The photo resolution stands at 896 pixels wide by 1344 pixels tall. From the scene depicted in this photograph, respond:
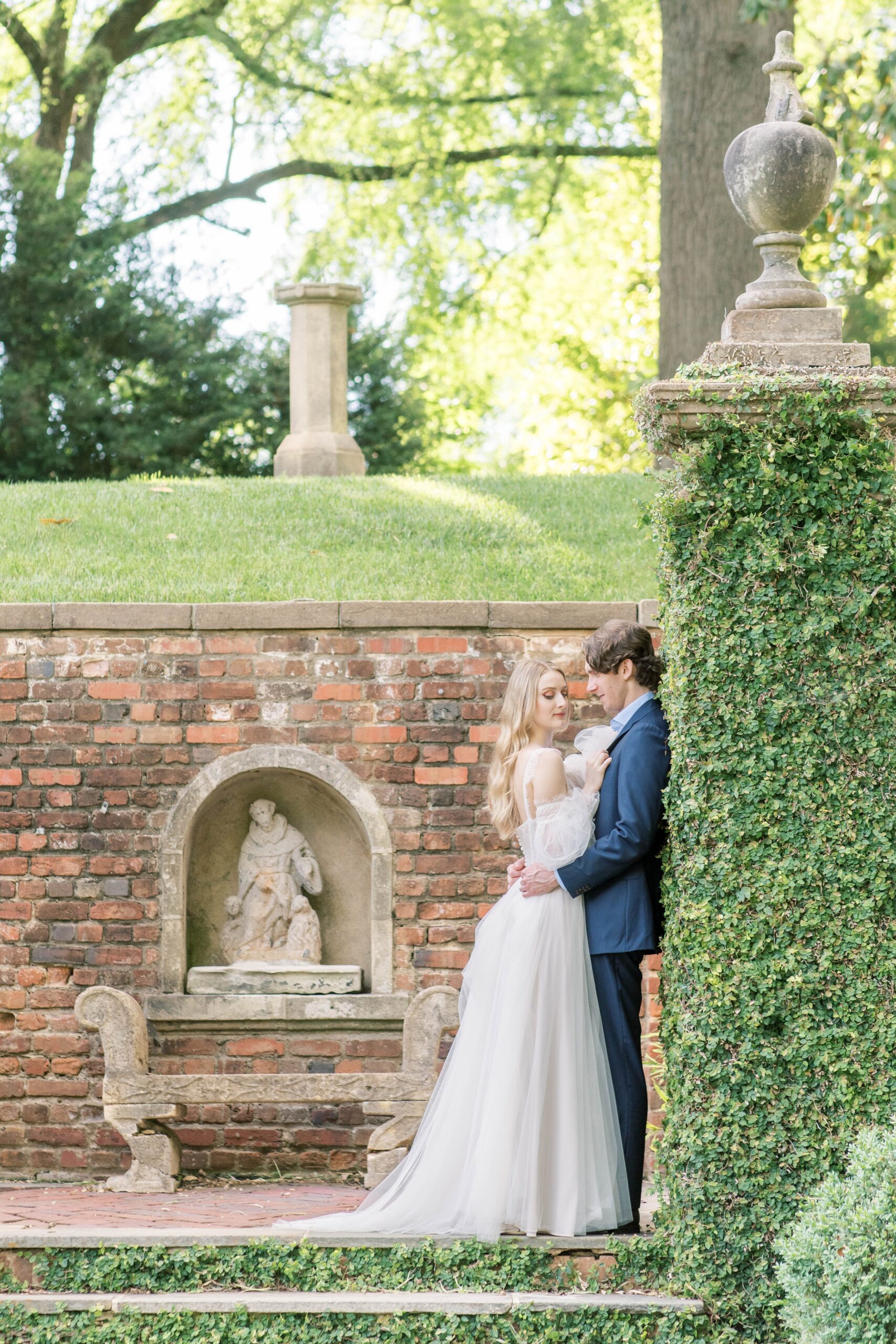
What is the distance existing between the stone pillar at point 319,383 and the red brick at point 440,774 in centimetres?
469

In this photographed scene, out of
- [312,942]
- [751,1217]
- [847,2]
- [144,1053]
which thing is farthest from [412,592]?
[847,2]

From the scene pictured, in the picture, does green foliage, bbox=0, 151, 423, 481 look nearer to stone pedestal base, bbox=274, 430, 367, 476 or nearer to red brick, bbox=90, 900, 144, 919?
stone pedestal base, bbox=274, 430, 367, 476

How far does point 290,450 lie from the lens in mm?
10898

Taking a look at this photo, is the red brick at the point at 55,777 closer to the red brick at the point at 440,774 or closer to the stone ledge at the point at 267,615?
the stone ledge at the point at 267,615

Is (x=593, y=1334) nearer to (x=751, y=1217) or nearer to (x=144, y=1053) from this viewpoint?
(x=751, y=1217)

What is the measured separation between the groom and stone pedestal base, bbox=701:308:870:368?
35.6 inches

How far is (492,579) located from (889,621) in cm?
346

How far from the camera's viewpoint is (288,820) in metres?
6.98

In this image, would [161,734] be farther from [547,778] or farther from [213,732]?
[547,778]

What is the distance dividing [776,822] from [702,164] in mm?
7972

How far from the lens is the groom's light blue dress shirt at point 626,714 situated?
461 centimetres

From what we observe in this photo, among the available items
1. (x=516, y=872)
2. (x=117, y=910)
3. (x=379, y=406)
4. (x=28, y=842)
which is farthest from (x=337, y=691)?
(x=379, y=406)

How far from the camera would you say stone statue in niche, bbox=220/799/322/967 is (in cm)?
675

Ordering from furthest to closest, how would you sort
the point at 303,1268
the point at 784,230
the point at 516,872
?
the point at 516,872 → the point at 784,230 → the point at 303,1268
